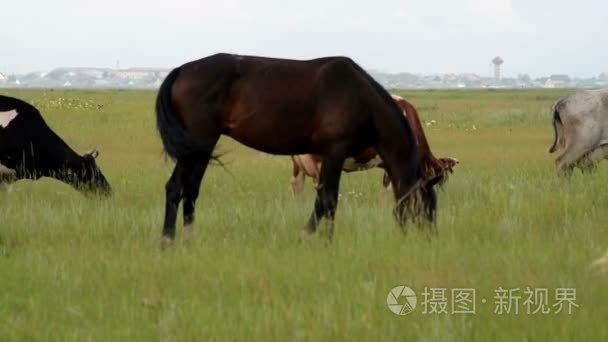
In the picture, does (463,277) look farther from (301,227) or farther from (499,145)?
Answer: (499,145)

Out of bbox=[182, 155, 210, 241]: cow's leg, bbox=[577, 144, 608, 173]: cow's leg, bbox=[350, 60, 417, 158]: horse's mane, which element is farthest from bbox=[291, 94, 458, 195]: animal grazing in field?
bbox=[577, 144, 608, 173]: cow's leg

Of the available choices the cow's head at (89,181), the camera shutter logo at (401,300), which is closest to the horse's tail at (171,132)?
the camera shutter logo at (401,300)

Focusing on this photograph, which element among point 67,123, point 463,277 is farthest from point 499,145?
point 463,277

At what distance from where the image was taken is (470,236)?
24.9 ft

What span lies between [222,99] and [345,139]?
1.14 m

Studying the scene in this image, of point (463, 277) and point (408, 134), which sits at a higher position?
point (408, 134)

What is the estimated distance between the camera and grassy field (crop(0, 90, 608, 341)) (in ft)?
15.6

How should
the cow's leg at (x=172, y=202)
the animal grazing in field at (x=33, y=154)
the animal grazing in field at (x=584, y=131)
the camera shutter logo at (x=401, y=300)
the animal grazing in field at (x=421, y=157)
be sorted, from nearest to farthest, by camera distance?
the camera shutter logo at (x=401, y=300) → the cow's leg at (x=172, y=202) → the animal grazing in field at (x=421, y=157) → the animal grazing in field at (x=33, y=154) → the animal grazing in field at (x=584, y=131)

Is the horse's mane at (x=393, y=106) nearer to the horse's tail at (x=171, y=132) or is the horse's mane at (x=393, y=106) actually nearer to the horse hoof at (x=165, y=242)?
the horse's tail at (x=171, y=132)

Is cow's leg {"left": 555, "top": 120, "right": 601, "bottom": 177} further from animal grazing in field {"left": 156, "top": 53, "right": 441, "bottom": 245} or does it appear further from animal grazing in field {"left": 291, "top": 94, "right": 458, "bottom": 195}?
animal grazing in field {"left": 156, "top": 53, "right": 441, "bottom": 245}

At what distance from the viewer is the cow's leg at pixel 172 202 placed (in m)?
7.77

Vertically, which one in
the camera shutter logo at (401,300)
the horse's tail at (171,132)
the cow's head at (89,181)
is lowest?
the cow's head at (89,181)

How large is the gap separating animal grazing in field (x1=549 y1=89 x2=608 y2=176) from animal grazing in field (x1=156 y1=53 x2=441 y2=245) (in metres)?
5.25

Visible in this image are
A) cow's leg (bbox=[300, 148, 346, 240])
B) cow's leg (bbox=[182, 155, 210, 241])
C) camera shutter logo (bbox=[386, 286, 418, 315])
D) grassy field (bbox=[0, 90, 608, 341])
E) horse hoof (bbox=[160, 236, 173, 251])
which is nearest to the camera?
grassy field (bbox=[0, 90, 608, 341])
